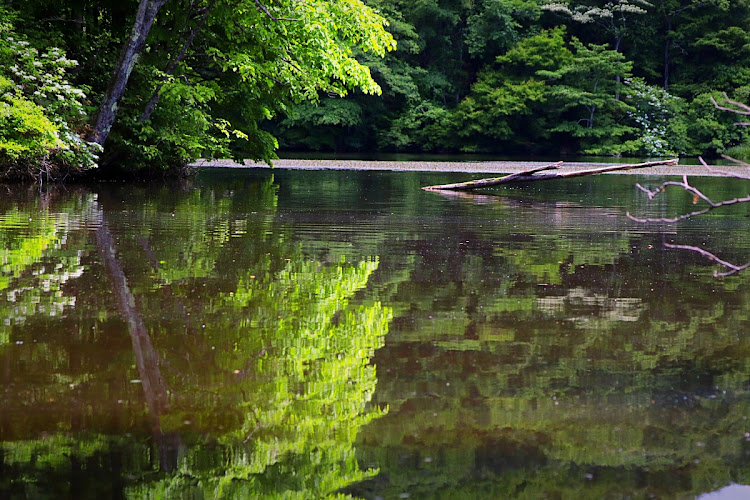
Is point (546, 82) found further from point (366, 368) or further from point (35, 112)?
point (366, 368)

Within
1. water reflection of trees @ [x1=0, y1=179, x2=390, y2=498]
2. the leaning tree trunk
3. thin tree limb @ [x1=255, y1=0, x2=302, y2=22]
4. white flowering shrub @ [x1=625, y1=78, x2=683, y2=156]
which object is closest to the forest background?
white flowering shrub @ [x1=625, y1=78, x2=683, y2=156]

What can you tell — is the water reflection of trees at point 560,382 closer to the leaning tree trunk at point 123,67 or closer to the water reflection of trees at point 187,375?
the water reflection of trees at point 187,375

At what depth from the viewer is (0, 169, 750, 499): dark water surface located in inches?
125

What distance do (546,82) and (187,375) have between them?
130 feet

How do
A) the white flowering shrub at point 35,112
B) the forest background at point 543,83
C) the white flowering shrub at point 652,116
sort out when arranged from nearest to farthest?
1. the white flowering shrub at point 35,112
2. the white flowering shrub at point 652,116
3. the forest background at point 543,83

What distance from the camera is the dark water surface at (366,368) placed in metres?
→ 3.18

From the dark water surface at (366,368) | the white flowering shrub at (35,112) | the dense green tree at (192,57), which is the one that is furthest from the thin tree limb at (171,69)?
the dark water surface at (366,368)

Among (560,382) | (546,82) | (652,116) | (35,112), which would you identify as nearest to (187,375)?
(560,382)

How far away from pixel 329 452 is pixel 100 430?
2.84 ft

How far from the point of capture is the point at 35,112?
41.8 feet

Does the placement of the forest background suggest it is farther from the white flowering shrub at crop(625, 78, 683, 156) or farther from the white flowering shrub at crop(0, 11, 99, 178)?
the white flowering shrub at crop(0, 11, 99, 178)

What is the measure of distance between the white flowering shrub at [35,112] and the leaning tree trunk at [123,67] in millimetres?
379

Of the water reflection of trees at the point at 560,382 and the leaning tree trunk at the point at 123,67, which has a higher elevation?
the leaning tree trunk at the point at 123,67

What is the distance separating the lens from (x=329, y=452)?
3361mm
